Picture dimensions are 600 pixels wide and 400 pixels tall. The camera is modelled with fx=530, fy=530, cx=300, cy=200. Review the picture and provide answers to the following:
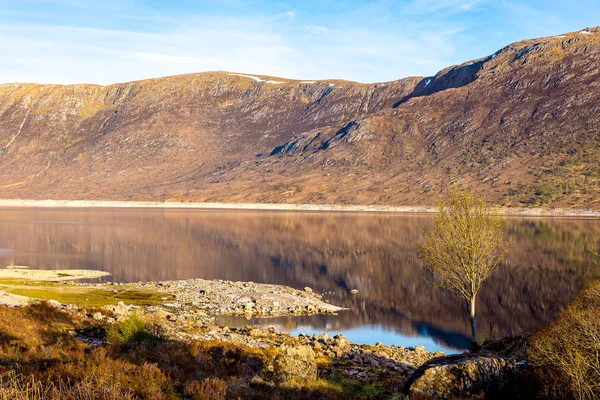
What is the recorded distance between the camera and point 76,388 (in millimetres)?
10484

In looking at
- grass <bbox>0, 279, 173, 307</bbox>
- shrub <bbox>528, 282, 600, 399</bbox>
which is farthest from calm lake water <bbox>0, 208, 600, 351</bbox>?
shrub <bbox>528, 282, 600, 399</bbox>

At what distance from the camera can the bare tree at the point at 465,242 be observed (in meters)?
33.8

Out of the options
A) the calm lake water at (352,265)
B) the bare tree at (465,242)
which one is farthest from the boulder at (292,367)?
the calm lake water at (352,265)

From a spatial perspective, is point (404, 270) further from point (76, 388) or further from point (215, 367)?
point (76, 388)

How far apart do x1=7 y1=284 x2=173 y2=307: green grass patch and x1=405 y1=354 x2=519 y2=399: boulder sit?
101 feet

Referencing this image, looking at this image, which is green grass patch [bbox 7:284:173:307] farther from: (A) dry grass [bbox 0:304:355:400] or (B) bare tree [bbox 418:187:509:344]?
(B) bare tree [bbox 418:187:509:344]

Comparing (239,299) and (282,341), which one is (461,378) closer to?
(282,341)

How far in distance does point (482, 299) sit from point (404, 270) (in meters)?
18.0

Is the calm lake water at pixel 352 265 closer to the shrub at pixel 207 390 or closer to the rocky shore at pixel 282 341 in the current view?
the rocky shore at pixel 282 341

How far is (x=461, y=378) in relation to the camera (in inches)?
→ 566

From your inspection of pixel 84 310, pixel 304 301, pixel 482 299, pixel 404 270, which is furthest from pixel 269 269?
pixel 84 310

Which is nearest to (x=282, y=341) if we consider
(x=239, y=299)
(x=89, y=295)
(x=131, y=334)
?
(x=131, y=334)

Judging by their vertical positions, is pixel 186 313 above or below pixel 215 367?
below

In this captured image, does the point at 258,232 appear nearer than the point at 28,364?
No
